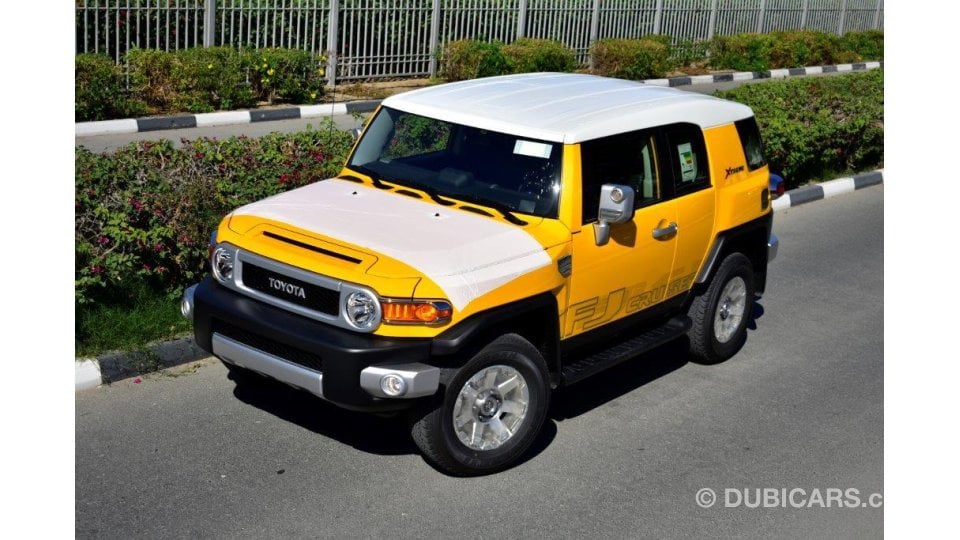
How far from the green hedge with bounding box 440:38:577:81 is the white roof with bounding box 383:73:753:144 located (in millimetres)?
11664

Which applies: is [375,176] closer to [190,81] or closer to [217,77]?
[190,81]

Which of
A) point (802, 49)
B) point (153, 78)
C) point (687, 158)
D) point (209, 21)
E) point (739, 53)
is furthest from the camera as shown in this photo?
point (802, 49)

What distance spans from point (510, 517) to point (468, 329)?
3.12ft

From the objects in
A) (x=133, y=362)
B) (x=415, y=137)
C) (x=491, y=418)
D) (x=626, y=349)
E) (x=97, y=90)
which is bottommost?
(x=133, y=362)

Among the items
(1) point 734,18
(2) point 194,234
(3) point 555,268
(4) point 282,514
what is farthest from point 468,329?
(1) point 734,18

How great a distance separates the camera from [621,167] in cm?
680

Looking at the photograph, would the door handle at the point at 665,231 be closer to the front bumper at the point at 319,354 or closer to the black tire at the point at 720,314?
the black tire at the point at 720,314

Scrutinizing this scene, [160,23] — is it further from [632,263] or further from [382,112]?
[632,263]

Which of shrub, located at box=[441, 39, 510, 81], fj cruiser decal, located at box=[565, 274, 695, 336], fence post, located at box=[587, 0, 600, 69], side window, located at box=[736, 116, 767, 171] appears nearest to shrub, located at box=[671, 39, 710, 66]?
fence post, located at box=[587, 0, 600, 69]

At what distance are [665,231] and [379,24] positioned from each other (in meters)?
12.8

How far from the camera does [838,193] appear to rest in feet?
45.1

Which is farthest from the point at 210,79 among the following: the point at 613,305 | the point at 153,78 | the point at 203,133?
the point at 613,305

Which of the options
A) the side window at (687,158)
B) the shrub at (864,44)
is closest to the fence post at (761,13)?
the shrub at (864,44)

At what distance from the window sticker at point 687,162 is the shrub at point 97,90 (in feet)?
30.2
